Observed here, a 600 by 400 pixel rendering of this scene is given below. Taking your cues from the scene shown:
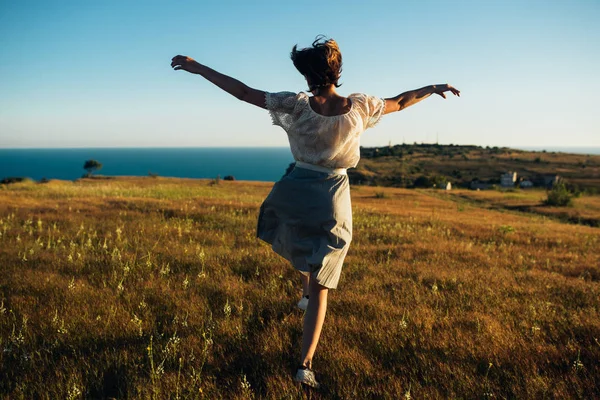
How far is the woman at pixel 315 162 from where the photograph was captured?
3.09m

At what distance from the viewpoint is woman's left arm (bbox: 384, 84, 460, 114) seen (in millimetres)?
3576

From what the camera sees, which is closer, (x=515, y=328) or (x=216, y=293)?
(x=515, y=328)

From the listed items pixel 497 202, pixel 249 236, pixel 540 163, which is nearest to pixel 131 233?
pixel 249 236

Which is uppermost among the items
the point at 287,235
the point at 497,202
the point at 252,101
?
the point at 252,101

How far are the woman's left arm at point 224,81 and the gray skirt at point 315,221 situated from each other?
0.70 meters

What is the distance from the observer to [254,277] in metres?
5.70

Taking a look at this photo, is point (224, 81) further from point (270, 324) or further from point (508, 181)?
point (508, 181)

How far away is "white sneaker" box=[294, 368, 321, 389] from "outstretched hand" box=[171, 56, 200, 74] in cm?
261

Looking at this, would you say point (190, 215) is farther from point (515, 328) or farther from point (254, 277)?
point (515, 328)

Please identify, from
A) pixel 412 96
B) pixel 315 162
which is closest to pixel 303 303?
pixel 315 162

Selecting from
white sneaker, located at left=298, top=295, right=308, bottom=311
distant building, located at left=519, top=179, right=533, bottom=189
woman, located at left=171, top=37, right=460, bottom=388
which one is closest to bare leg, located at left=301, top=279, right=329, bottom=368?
woman, located at left=171, top=37, right=460, bottom=388

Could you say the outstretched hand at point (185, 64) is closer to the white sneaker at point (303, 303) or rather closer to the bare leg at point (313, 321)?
the bare leg at point (313, 321)

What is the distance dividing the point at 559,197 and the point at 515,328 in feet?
120

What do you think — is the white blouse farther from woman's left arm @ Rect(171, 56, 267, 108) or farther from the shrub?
the shrub
